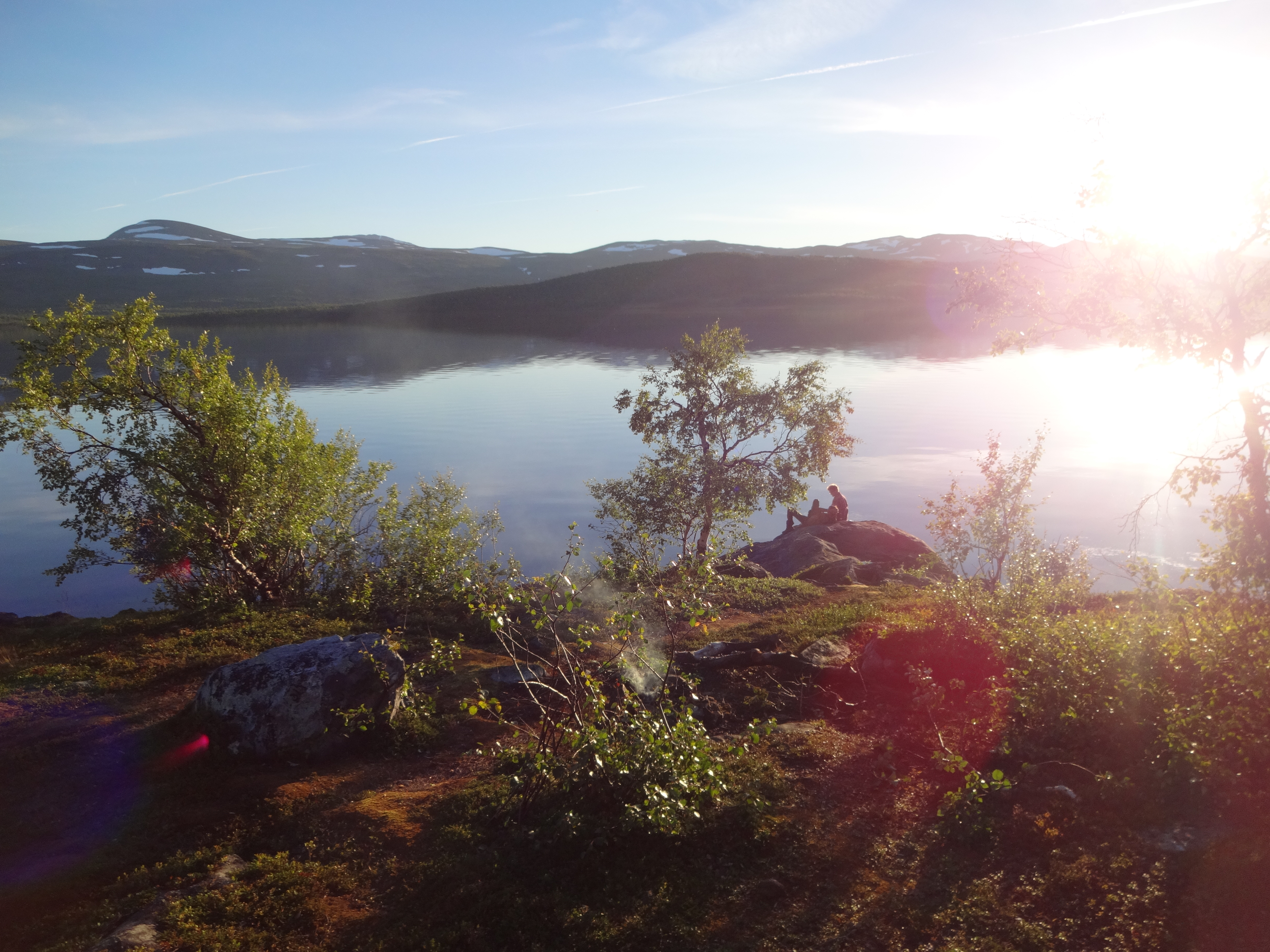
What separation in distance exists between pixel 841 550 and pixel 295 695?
77.8ft

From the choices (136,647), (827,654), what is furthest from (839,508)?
(136,647)

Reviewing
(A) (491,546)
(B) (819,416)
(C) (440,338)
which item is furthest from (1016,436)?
(C) (440,338)

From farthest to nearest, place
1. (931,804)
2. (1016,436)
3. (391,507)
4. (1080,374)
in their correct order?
(1080,374) < (1016,436) < (391,507) < (931,804)

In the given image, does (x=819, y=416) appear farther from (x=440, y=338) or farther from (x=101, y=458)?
(x=440, y=338)

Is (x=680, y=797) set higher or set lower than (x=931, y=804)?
higher

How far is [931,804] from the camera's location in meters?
9.34

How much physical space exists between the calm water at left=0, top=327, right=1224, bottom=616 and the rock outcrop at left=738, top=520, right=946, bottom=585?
831cm

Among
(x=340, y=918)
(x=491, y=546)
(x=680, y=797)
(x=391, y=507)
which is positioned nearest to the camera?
(x=340, y=918)

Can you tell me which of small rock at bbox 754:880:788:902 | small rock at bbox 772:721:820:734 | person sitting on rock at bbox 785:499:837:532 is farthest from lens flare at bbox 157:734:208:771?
person sitting on rock at bbox 785:499:837:532

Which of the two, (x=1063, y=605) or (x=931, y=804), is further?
(x=1063, y=605)

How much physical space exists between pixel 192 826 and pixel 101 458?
1159cm

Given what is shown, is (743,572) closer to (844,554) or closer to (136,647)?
(844,554)

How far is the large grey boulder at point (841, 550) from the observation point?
26109mm

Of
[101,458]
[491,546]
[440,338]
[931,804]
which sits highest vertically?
[440,338]
